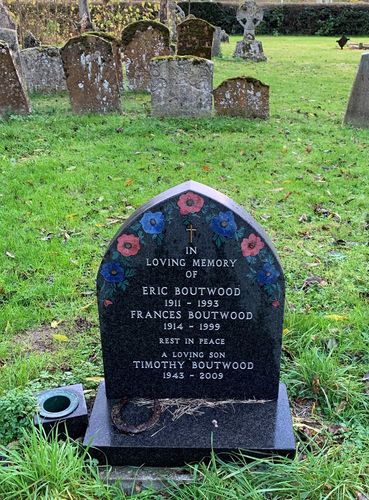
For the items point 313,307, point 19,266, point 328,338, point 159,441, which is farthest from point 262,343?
point 19,266

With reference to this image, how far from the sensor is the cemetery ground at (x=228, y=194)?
7.98 ft

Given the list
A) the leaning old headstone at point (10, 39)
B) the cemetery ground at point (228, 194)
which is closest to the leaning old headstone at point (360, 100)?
the cemetery ground at point (228, 194)

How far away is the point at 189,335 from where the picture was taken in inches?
107

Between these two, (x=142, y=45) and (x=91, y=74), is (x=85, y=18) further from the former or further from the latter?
(x=91, y=74)

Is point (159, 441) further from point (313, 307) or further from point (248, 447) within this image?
point (313, 307)

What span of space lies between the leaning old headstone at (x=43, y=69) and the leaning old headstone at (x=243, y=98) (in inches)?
163

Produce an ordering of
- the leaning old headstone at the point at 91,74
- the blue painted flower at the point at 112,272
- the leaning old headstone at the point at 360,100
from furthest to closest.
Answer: the leaning old headstone at the point at 91,74
the leaning old headstone at the point at 360,100
the blue painted flower at the point at 112,272

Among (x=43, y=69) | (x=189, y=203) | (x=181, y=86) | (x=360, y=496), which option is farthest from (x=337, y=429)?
(x=43, y=69)

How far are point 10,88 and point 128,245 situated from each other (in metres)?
7.25

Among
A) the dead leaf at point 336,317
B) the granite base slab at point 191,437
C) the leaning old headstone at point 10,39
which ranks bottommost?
the dead leaf at point 336,317

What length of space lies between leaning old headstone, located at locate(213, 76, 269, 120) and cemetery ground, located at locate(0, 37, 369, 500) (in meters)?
0.30

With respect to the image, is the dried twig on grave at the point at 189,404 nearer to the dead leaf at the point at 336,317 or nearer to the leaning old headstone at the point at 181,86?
the dead leaf at the point at 336,317

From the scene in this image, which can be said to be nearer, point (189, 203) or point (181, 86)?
point (189, 203)

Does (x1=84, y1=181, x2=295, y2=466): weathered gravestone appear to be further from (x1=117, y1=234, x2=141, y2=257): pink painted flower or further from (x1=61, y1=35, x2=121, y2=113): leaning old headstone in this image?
(x1=61, y1=35, x2=121, y2=113): leaning old headstone
